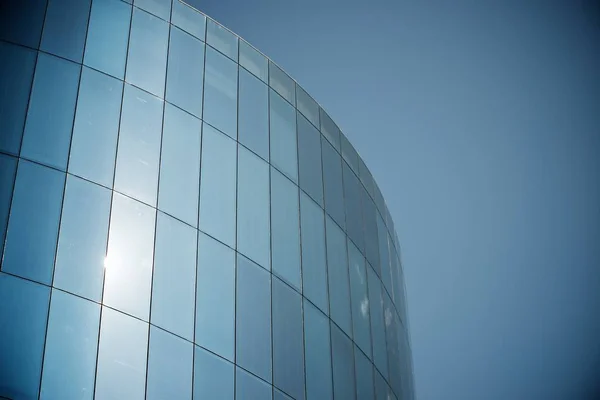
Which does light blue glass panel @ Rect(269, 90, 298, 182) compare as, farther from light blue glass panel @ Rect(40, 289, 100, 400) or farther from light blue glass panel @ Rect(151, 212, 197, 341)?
light blue glass panel @ Rect(40, 289, 100, 400)

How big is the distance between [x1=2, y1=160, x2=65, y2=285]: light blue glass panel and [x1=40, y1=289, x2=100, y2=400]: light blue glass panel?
966 mm

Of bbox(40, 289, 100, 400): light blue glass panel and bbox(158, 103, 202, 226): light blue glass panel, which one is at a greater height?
bbox(158, 103, 202, 226): light blue glass panel

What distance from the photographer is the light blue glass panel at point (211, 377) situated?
27578 mm

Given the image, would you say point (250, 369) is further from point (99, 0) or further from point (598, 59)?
point (598, 59)

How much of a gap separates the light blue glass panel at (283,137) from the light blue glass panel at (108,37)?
705 centimetres

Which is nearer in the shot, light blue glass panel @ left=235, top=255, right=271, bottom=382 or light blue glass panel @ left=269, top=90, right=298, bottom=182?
light blue glass panel @ left=235, top=255, right=271, bottom=382

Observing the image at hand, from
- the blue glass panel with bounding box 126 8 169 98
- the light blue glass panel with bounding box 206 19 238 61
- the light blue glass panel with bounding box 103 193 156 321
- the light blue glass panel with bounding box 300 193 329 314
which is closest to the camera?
the light blue glass panel with bounding box 103 193 156 321

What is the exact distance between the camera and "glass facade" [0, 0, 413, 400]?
25.7m

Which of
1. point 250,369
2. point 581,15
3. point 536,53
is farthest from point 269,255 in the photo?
point 581,15

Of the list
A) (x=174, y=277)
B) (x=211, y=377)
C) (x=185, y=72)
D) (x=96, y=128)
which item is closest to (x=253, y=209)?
(x=174, y=277)

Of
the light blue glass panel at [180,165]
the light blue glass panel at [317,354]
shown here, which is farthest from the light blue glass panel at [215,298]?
the light blue glass panel at [317,354]

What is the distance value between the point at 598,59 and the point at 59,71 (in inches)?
5583

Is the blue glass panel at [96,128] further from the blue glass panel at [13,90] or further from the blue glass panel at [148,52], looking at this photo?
the blue glass panel at [13,90]

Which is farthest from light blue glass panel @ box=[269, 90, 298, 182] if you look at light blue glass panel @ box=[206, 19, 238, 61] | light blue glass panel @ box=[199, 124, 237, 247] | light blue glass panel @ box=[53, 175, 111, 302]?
light blue glass panel @ box=[53, 175, 111, 302]
